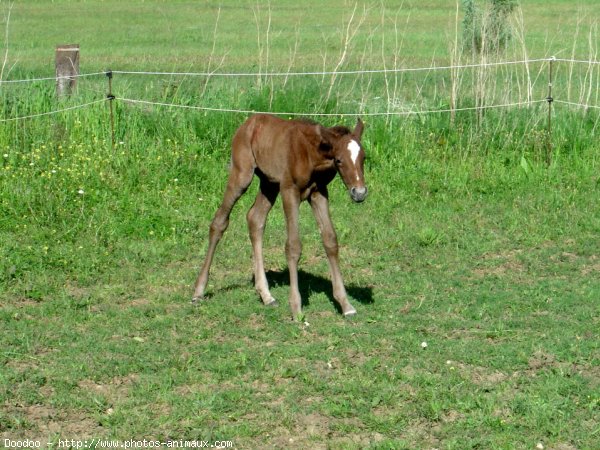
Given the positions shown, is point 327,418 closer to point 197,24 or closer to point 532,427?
point 532,427

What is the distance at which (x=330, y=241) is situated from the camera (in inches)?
310

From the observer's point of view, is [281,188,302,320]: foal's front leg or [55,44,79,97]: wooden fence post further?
[55,44,79,97]: wooden fence post

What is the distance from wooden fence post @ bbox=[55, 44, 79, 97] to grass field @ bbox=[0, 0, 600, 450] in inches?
8.9

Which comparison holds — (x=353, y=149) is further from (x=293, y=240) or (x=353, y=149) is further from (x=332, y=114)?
(x=332, y=114)

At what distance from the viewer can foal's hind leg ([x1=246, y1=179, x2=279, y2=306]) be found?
837cm

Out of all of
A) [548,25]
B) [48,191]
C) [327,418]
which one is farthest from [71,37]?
[327,418]

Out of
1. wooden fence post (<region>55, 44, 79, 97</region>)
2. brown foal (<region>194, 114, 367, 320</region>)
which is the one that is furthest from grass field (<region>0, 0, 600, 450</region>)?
brown foal (<region>194, 114, 367, 320</region>)

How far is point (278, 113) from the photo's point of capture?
41.3 ft

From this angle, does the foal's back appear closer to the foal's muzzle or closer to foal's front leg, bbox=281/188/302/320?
foal's front leg, bbox=281/188/302/320

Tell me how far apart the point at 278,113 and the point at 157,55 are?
1154 centimetres

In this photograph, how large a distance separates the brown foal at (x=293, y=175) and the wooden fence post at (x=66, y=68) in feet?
17.4

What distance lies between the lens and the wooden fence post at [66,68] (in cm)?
1284

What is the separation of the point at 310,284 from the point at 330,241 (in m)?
1.13

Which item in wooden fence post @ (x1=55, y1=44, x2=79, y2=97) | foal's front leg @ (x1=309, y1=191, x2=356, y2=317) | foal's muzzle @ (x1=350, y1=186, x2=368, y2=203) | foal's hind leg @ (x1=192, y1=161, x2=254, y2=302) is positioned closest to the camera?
foal's muzzle @ (x1=350, y1=186, x2=368, y2=203)
